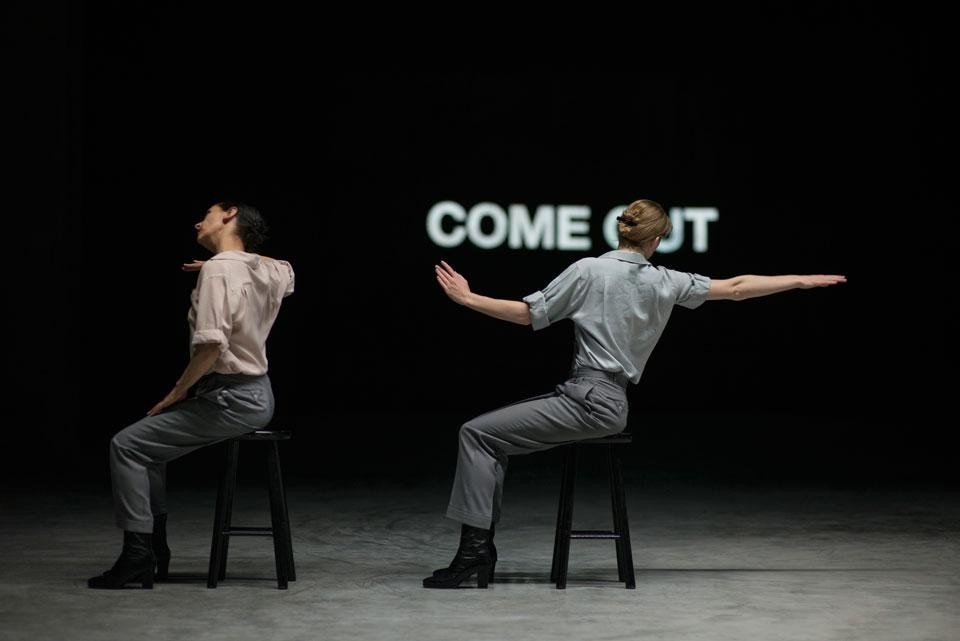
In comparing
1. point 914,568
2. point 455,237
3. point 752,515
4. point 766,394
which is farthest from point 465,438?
point 766,394

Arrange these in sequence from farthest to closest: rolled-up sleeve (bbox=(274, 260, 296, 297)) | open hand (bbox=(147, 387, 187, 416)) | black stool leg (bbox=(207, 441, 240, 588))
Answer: rolled-up sleeve (bbox=(274, 260, 296, 297))
black stool leg (bbox=(207, 441, 240, 588))
open hand (bbox=(147, 387, 187, 416))

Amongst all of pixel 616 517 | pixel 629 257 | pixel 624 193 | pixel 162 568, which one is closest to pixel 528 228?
pixel 624 193

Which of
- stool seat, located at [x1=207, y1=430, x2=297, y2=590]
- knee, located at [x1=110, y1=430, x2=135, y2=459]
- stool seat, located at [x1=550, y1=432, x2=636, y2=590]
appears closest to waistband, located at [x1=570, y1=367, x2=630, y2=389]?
→ stool seat, located at [x1=550, y1=432, x2=636, y2=590]

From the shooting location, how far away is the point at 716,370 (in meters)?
12.5

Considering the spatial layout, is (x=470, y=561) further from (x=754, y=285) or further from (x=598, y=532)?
(x=754, y=285)

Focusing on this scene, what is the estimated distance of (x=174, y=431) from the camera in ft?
14.3

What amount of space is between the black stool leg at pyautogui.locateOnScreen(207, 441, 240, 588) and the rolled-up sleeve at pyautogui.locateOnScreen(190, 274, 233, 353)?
1.34ft

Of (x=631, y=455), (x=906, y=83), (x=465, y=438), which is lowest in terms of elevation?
(x=631, y=455)

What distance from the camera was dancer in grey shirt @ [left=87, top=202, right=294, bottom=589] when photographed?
4281mm

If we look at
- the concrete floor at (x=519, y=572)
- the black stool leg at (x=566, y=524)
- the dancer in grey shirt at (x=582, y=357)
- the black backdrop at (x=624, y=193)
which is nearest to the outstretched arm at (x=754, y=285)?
the dancer in grey shirt at (x=582, y=357)

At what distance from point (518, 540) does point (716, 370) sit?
286 inches

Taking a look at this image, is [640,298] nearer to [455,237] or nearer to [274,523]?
[274,523]

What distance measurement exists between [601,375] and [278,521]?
1174 millimetres

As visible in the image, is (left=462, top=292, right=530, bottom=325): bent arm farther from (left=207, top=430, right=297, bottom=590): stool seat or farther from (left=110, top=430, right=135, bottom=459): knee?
(left=110, top=430, right=135, bottom=459): knee
